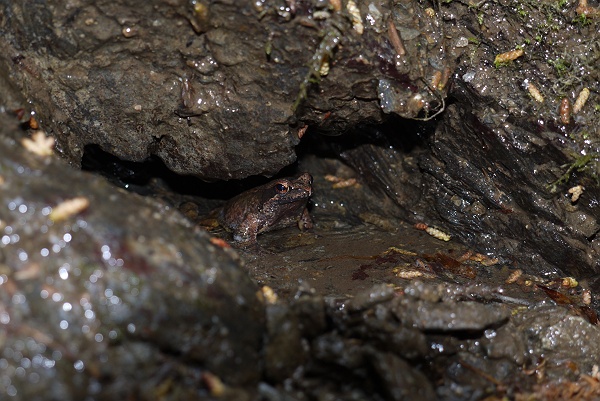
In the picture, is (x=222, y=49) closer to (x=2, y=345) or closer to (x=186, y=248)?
(x=186, y=248)

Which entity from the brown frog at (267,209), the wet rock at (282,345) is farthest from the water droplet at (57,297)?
the brown frog at (267,209)

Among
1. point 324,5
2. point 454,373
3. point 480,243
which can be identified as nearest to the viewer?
point 454,373

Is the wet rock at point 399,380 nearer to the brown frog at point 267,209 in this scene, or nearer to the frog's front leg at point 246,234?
the frog's front leg at point 246,234

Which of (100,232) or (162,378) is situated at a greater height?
(100,232)

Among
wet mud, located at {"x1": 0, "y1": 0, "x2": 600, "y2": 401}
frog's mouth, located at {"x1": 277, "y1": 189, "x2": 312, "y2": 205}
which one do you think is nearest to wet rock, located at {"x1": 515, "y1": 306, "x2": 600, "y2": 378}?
wet mud, located at {"x1": 0, "y1": 0, "x2": 600, "y2": 401}

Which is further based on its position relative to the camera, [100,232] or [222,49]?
[222,49]

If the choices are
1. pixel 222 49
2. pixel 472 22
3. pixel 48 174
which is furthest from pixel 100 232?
pixel 472 22

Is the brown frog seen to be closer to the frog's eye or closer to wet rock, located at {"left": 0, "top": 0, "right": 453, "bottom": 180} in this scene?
the frog's eye
